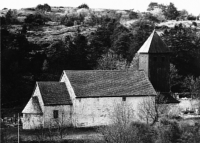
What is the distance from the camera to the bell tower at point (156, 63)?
48.2m

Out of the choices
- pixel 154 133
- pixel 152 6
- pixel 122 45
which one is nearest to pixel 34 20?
pixel 122 45

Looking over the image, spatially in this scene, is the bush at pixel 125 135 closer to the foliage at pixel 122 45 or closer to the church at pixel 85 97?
the church at pixel 85 97

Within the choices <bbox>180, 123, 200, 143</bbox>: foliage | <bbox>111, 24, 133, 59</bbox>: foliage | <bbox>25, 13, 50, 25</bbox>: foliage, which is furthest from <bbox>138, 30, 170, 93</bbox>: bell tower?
<bbox>25, 13, 50, 25</bbox>: foliage

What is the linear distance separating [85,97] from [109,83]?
3.08 meters

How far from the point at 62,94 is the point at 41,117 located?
3.19 meters

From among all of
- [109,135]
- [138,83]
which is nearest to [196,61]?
[138,83]

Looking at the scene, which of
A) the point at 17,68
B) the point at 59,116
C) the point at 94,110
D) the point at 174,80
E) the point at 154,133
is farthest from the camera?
the point at 174,80

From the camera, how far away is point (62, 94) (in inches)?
1742

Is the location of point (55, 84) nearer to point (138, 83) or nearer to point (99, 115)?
point (99, 115)

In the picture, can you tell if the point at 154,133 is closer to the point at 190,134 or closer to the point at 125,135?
the point at 190,134

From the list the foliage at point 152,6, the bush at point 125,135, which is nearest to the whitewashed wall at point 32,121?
the bush at point 125,135

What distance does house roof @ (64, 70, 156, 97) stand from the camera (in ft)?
145

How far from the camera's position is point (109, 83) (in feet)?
148

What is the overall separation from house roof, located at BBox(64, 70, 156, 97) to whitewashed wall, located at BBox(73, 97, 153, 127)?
58 centimetres
